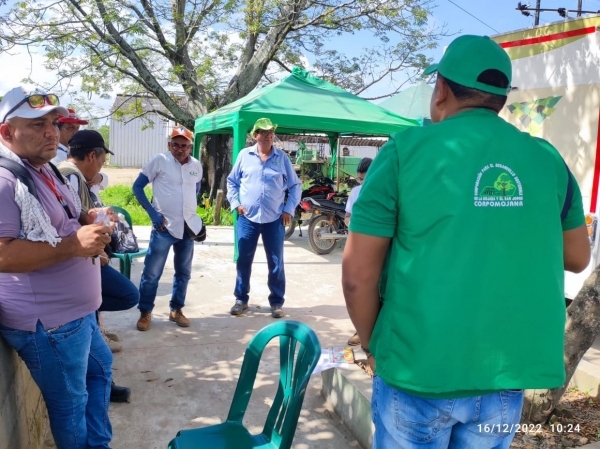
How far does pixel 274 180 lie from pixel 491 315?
4079 millimetres

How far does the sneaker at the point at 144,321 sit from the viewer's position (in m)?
4.74

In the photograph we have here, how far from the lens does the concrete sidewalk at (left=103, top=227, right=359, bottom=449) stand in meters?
3.21

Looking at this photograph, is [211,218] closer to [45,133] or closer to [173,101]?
[173,101]

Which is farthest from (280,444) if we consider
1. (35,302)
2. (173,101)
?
(173,101)

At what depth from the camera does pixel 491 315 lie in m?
1.34

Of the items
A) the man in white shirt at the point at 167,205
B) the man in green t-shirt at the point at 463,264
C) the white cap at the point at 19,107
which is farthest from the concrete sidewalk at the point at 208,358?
the white cap at the point at 19,107

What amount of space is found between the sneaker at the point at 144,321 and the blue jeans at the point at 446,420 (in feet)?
12.1

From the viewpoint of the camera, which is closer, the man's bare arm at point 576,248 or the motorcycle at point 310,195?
the man's bare arm at point 576,248

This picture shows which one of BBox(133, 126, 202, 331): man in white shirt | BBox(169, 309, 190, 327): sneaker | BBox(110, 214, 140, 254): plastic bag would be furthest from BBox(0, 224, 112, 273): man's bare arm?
BBox(169, 309, 190, 327): sneaker

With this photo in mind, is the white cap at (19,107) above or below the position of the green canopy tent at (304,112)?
below

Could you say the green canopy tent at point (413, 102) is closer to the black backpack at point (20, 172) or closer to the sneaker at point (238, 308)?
the sneaker at point (238, 308)

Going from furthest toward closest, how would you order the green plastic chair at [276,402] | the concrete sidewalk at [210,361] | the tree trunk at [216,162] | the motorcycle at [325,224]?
the tree trunk at [216,162]
the motorcycle at [325,224]
the concrete sidewalk at [210,361]
the green plastic chair at [276,402]

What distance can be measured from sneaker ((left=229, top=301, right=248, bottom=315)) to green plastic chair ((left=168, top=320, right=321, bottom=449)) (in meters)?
2.76

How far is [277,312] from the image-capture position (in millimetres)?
5301
